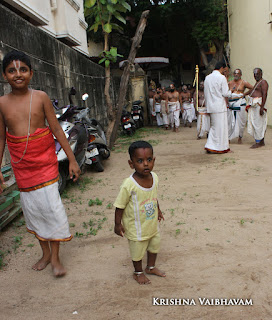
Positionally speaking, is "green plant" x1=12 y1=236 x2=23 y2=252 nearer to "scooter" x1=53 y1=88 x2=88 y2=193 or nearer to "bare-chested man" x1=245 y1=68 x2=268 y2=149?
"scooter" x1=53 y1=88 x2=88 y2=193

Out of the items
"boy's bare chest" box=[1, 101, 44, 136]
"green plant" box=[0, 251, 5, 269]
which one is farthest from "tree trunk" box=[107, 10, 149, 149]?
"boy's bare chest" box=[1, 101, 44, 136]

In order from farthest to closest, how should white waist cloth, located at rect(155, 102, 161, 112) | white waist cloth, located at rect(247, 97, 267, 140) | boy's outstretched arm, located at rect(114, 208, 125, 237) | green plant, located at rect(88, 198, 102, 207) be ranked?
white waist cloth, located at rect(155, 102, 161, 112)
white waist cloth, located at rect(247, 97, 267, 140)
green plant, located at rect(88, 198, 102, 207)
boy's outstretched arm, located at rect(114, 208, 125, 237)

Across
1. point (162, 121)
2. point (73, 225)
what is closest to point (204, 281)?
point (73, 225)

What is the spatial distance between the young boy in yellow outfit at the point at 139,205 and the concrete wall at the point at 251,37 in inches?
403

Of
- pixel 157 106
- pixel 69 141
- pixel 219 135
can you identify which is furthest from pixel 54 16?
pixel 157 106

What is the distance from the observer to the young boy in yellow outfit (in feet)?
7.57

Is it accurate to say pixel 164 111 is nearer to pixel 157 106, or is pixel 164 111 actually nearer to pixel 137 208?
pixel 157 106

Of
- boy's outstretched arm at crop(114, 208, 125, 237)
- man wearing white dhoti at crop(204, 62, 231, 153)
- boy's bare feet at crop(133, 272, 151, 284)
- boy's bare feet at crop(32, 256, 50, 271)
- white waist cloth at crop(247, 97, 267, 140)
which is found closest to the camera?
boy's outstretched arm at crop(114, 208, 125, 237)

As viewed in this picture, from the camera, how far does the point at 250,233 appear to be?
3197 millimetres

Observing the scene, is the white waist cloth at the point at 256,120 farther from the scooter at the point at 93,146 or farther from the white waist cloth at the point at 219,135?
the scooter at the point at 93,146

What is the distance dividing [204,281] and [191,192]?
222cm

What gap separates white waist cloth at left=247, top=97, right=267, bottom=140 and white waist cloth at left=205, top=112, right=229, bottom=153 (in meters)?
0.81

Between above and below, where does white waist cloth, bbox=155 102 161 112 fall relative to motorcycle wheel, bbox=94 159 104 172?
above

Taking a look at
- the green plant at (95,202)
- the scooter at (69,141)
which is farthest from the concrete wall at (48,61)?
the green plant at (95,202)
